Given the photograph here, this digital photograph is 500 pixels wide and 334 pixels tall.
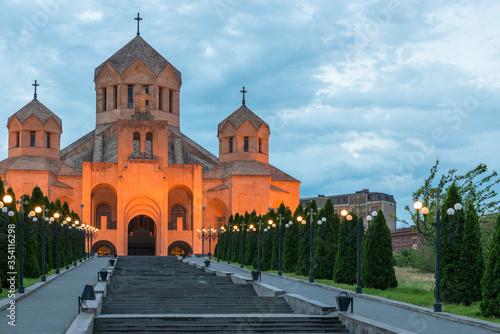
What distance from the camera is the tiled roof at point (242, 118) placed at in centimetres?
5788

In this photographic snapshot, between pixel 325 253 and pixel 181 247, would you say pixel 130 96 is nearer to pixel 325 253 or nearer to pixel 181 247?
pixel 181 247

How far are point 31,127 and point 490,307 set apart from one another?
47.7 m

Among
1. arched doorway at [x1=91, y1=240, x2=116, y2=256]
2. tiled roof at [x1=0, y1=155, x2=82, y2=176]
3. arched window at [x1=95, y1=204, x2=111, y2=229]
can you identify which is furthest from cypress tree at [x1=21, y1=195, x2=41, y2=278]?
arched window at [x1=95, y1=204, x2=111, y2=229]

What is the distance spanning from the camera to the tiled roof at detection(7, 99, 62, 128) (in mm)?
54812

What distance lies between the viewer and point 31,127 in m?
54.7

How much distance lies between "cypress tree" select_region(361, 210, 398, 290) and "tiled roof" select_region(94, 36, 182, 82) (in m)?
43.8

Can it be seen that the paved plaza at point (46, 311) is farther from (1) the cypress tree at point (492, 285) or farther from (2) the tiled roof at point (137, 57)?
(2) the tiled roof at point (137, 57)

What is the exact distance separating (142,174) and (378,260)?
120 feet

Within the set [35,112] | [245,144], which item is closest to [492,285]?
[245,144]

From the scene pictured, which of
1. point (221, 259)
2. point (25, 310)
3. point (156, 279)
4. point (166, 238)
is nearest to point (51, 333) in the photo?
point (25, 310)

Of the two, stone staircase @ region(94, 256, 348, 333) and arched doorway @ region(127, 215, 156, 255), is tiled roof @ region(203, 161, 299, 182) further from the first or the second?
stone staircase @ region(94, 256, 348, 333)

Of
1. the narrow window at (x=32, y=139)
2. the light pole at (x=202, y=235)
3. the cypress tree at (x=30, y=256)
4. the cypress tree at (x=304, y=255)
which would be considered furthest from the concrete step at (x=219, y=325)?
the narrow window at (x=32, y=139)

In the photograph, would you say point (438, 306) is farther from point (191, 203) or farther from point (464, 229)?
point (191, 203)

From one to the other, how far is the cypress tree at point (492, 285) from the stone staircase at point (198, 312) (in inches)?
118
